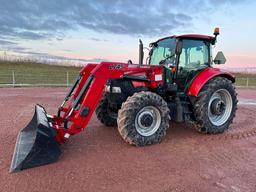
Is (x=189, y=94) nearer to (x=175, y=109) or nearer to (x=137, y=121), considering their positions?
(x=175, y=109)

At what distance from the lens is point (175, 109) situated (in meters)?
4.42

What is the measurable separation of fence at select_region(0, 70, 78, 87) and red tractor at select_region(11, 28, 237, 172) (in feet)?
36.0

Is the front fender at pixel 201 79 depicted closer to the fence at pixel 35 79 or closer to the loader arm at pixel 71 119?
the loader arm at pixel 71 119

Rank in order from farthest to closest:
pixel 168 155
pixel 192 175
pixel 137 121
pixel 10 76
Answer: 1. pixel 10 76
2. pixel 137 121
3. pixel 168 155
4. pixel 192 175

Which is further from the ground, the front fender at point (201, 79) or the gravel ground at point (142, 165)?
the front fender at point (201, 79)

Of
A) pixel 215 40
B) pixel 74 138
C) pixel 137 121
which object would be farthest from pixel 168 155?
pixel 215 40

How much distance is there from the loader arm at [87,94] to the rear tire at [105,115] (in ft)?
2.80

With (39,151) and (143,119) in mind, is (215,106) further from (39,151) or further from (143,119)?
(39,151)

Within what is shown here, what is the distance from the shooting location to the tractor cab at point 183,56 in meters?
4.51

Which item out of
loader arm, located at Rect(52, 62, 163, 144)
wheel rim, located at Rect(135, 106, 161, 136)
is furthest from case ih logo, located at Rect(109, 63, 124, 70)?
wheel rim, located at Rect(135, 106, 161, 136)

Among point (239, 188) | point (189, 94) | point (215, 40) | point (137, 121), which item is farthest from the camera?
point (215, 40)

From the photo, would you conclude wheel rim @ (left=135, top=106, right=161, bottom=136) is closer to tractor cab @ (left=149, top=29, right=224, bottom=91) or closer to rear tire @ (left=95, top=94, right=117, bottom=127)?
tractor cab @ (left=149, top=29, right=224, bottom=91)

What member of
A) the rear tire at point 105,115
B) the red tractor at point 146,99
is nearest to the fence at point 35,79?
the rear tire at point 105,115

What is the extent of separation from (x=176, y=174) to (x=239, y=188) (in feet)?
2.58
